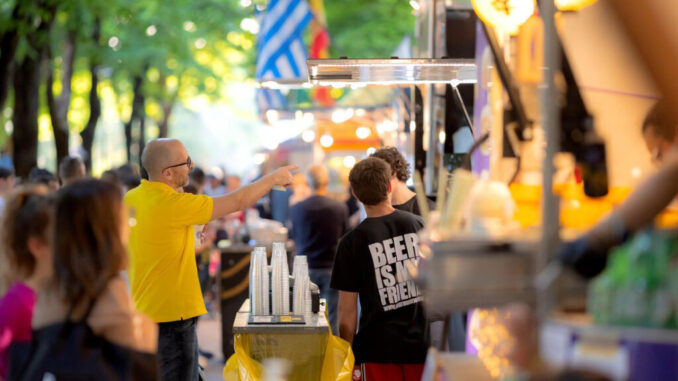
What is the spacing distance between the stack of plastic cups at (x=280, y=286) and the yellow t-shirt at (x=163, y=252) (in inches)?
21.1

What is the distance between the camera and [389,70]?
263 inches

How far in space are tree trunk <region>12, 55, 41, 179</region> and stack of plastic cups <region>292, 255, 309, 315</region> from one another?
35.3ft

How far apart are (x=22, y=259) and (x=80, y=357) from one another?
0.62m

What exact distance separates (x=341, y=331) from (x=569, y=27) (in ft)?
7.74

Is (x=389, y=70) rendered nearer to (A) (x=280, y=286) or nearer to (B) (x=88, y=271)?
(A) (x=280, y=286)

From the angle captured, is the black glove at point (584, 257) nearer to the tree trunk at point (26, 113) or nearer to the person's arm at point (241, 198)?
the person's arm at point (241, 198)

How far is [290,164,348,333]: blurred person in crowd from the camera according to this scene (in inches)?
401

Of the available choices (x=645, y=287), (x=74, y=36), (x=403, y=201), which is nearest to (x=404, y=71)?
(x=403, y=201)

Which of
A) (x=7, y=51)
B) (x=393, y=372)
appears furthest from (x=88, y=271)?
(x=7, y=51)

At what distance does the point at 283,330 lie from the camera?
5.49 m

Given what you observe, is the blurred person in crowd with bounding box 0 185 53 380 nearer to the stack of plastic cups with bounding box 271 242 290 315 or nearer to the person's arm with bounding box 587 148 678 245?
the stack of plastic cups with bounding box 271 242 290 315

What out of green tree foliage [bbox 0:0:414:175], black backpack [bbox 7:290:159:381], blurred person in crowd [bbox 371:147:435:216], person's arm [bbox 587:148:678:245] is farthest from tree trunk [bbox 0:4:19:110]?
person's arm [bbox 587:148:678:245]

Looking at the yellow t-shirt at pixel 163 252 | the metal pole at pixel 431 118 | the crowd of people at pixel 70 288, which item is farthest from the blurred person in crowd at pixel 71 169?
the crowd of people at pixel 70 288

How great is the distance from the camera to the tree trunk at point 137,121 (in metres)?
26.9
